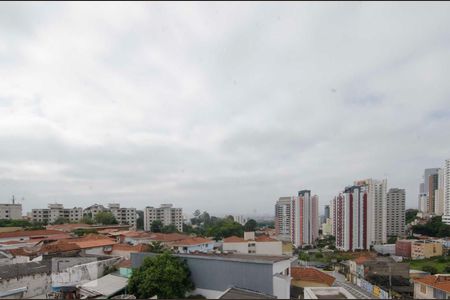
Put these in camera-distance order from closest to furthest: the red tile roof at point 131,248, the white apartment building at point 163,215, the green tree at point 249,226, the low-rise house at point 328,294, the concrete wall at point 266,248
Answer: the low-rise house at point 328,294
the red tile roof at point 131,248
the concrete wall at point 266,248
the green tree at point 249,226
the white apartment building at point 163,215

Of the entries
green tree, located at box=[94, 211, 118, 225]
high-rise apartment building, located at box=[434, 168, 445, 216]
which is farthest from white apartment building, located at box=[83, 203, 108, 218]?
high-rise apartment building, located at box=[434, 168, 445, 216]

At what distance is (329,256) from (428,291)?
1554cm

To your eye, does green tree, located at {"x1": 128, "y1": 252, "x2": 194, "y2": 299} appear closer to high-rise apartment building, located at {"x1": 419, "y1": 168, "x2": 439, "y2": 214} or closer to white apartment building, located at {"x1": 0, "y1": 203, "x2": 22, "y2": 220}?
white apartment building, located at {"x1": 0, "y1": 203, "x2": 22, "y2": 220}

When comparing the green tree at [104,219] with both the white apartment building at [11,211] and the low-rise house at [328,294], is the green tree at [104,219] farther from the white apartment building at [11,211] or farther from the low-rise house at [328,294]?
the low-rise house at [328,294]

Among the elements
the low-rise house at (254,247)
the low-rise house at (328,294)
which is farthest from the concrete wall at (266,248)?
the low-rise house at (328,294)

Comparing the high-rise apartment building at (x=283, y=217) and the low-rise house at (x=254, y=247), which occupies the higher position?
the low-rise house at (x=254, y=247)

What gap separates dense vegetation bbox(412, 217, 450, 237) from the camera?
34.3m

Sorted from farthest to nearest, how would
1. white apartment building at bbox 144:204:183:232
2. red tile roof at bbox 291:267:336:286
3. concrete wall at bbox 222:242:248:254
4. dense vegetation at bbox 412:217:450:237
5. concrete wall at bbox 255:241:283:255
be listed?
1. white apartment building at bbox 144:204:183:232
2. dense vegetation at bbox 412:217:450:237
3. concrete wall at bbox 255:241:283:255
4. concrete wall at bbox 222:242:248:254
5. red tile roof at bbox 291:267:336:286

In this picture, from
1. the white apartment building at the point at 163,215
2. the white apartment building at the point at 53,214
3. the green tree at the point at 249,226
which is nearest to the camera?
the green tree at the point at 249,226

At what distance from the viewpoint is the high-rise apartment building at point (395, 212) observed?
40344 mm

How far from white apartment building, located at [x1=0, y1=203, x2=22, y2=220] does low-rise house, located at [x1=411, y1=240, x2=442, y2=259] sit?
4331 centimetres

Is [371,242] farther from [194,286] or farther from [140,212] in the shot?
[140,212]

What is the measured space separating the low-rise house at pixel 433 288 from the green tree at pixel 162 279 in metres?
8.70

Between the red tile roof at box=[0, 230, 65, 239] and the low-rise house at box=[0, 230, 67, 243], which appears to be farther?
the red tile roof at box=[0, 230, 65, 239]
